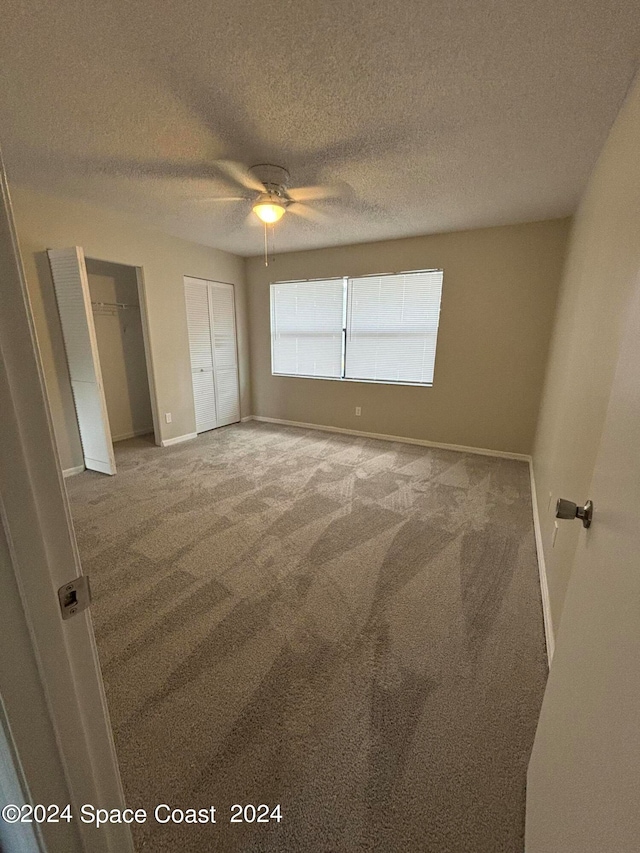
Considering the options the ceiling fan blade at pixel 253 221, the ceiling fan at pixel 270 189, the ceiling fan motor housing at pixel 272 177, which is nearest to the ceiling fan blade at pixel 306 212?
the ceiling fan at pixel 270 189

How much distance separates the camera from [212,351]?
4.73 meters

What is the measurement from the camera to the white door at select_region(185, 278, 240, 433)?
174 inches

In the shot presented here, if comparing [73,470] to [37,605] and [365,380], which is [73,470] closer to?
[365,380]

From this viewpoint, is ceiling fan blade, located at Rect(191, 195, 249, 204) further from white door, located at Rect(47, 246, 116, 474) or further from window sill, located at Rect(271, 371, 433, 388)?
window sill, located at Rect(271, 371, 433, 388)

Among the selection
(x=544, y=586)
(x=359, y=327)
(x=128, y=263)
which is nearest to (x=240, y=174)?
(x=128, y=263)

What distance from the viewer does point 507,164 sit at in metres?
2.25

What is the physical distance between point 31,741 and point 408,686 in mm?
1316

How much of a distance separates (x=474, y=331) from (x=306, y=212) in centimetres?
218

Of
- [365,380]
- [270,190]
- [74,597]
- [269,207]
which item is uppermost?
[270,190]

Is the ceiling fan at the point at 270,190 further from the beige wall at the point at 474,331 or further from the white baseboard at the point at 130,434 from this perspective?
the white baseboard at the point at 130,434

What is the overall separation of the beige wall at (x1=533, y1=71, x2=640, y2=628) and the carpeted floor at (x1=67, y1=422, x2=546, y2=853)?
0.42 metres

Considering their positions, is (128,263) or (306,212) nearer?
(306,212)

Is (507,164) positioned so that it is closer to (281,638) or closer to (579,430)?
(579,430)

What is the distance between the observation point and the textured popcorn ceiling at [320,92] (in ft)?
4.09
